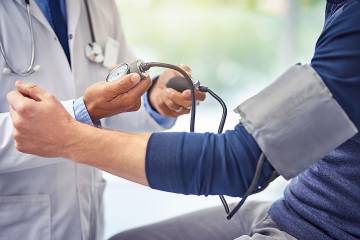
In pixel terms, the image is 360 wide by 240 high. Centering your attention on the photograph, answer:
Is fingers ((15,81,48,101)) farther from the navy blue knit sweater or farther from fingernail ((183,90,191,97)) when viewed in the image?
fingernail ((183,90,191,97))

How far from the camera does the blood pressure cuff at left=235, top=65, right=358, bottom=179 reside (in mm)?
820

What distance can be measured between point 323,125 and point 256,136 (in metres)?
0.12

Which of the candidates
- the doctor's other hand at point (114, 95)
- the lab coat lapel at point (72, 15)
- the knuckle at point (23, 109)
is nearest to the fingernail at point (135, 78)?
the doctor's other hand at point (114, 95)

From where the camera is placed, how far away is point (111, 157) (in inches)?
37.2

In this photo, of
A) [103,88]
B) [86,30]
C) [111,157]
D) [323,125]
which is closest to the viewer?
[323,125]

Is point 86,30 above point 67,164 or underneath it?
above

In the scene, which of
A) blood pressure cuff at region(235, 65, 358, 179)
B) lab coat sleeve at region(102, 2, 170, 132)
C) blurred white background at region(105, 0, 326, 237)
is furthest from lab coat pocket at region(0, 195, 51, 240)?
blurred white background at region(105, 0, 326, 237)

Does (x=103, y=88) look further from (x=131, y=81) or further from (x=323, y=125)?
(x=323, y=125)

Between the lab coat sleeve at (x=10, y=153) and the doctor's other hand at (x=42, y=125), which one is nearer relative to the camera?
the doctor's other hand at (x=42, y=125)

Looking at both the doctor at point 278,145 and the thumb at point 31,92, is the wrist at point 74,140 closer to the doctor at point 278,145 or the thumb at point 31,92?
the doctor at point 278,145

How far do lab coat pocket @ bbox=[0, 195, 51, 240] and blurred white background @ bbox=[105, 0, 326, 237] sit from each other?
131 centimetres

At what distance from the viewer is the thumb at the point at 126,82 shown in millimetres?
1026

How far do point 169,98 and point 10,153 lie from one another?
474 mm

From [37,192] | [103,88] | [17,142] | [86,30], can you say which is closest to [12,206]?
[37,192]
